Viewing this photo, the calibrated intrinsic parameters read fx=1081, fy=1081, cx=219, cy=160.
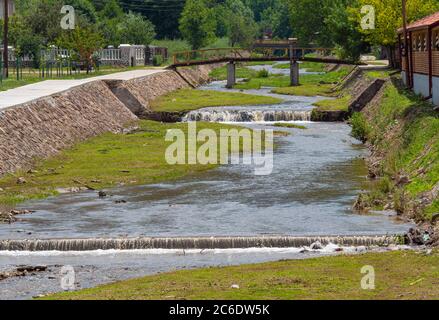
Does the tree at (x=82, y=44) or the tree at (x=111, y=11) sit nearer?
the tree at (x=82, y=44)

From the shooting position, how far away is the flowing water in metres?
31.3

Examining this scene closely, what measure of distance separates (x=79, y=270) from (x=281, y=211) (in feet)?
33.1

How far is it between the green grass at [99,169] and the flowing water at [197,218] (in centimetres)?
113

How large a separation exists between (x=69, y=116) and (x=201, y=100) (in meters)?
24.7

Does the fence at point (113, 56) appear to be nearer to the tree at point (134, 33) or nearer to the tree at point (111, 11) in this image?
the tree at point (134, 33)

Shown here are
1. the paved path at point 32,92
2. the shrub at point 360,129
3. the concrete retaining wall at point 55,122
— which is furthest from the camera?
the shrub at point 360,129

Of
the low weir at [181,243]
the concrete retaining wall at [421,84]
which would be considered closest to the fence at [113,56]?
the concrete retaining wall at [421,84]

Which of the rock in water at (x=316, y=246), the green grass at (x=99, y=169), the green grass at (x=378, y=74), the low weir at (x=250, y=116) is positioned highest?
the green grass at (x=378, y=74)

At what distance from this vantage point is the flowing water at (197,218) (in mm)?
31344

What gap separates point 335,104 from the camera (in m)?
79.0

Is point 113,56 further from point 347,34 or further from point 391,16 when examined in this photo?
point 391,16

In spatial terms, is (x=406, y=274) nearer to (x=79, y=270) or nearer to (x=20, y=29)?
(x=79, y=270)

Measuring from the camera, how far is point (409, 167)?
42.8 meters
